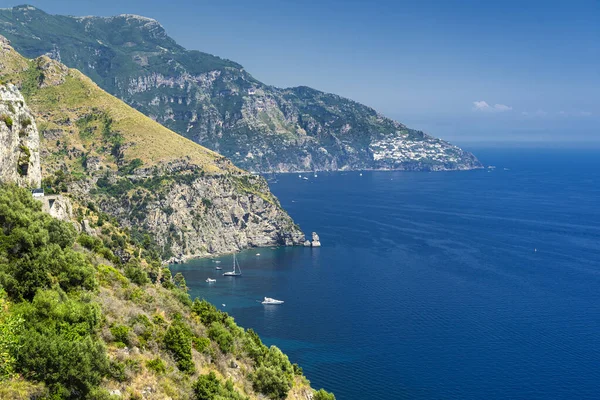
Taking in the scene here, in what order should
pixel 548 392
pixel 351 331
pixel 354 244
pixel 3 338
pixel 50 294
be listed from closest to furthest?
pixel 3 338 → pixel 50 294 → pixel 548 392 → pixel 351 331 → pixel 354 244

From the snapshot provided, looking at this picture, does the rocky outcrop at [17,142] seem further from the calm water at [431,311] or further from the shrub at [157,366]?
the calm water at [431,311]

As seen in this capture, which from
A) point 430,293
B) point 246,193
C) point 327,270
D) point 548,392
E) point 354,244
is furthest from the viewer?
point 246,193

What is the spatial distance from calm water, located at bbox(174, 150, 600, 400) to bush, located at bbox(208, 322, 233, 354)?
115ft

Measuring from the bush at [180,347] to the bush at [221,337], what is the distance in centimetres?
673

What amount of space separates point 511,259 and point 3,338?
492ft

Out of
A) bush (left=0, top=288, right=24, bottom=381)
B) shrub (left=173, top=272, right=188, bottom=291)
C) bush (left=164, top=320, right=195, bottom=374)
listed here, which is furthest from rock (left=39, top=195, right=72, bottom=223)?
bush (left=0, top=288, right=24, bottom=381)

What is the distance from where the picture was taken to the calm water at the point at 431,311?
85188mm

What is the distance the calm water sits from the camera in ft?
279

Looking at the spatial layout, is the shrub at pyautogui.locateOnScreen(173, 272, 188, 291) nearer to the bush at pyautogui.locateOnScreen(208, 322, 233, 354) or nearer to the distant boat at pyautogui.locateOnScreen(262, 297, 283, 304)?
the distant boat at pyautogui.locateOnScreen(262, 297, 283, 304)

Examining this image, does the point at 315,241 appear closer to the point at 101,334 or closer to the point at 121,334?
the point at 121,334

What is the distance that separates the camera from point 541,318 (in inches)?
4350

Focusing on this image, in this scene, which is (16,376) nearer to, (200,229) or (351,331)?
(351,331)

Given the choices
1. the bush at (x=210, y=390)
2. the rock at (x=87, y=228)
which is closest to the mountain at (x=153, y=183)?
the rock at (x=87, y=228)

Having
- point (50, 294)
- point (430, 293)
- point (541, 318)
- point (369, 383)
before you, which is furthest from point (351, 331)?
point (50, 294)
